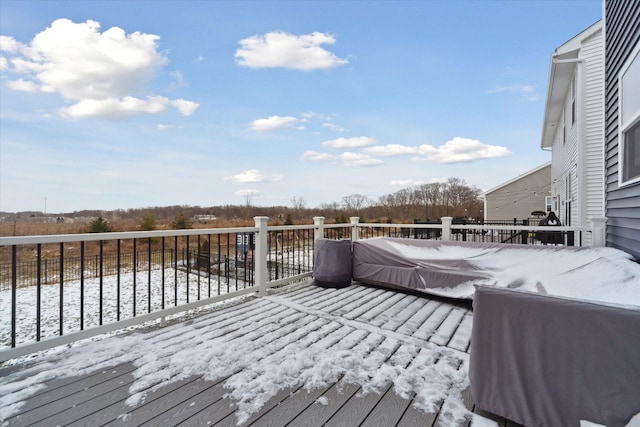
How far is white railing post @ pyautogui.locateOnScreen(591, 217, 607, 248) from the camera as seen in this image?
3.36m

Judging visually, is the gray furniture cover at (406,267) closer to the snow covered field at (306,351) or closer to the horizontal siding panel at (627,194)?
the snow covered field at (306,351)

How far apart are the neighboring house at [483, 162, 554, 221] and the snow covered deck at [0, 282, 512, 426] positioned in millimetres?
16592

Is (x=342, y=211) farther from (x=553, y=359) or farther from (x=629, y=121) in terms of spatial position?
(x=553, y=359)

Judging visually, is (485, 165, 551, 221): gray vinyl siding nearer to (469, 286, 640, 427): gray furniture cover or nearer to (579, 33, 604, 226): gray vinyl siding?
(579, 33, 604, 226): gray vinyl siding

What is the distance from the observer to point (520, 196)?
16.4 m

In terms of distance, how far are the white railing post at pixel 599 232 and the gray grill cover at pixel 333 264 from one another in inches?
112

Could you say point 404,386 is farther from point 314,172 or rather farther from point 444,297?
point 314,172

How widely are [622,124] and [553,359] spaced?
285 centimetres

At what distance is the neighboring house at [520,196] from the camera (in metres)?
15.8

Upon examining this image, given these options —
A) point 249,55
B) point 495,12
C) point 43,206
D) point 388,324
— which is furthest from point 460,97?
point 43,206

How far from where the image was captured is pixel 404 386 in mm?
1753

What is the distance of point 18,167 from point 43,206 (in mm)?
5071

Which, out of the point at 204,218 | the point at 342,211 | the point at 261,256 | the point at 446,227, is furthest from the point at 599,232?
the point at 204,218

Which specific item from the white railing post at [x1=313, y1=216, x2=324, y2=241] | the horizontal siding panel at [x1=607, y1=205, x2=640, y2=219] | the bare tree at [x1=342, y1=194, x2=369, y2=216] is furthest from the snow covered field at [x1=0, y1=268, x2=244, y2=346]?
the bare tree at [x1=342, y1=194, x2=369, y2=216]
